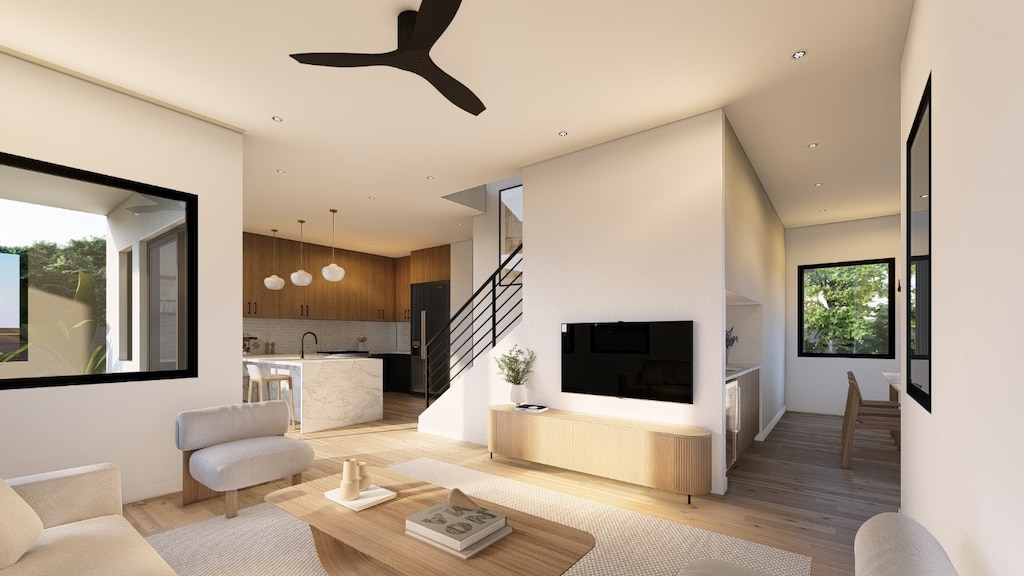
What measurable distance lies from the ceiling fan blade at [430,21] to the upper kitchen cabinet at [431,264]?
659 centimetres

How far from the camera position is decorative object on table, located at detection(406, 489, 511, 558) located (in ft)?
6.02

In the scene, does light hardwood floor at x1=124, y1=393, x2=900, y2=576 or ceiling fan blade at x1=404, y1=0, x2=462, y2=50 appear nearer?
ceiling fan blade at x1=404, y1=0, x2=462, y2=50

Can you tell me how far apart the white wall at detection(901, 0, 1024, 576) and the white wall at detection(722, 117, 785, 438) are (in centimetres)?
204

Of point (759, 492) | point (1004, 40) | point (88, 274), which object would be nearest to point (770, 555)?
point (759, 492)

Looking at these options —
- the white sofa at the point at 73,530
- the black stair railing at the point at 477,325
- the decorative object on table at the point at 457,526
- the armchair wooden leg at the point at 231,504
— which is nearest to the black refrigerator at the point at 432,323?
the black stair railing at the point at 477,325

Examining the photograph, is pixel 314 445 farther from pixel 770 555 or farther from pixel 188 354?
pixel 770 555

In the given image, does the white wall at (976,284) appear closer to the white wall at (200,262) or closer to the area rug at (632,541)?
the area rug at (632,541)

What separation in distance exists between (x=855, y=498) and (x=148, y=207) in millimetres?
5674

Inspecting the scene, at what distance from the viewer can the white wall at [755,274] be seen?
408 centimetres

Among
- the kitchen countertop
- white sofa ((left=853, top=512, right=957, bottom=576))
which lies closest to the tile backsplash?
the kitchen countertop

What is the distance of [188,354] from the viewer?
375 cm

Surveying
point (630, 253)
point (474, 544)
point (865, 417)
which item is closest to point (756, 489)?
Answer: point (865, 417)

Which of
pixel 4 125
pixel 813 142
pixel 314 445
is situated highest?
pixel 813 142

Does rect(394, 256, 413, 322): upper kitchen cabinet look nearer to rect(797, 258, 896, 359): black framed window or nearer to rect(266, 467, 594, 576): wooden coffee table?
rect(797, 258, 896, 359): black framed window
